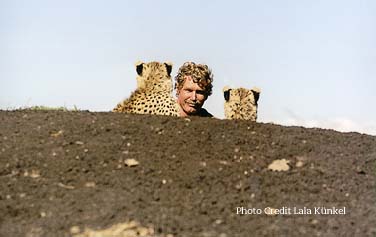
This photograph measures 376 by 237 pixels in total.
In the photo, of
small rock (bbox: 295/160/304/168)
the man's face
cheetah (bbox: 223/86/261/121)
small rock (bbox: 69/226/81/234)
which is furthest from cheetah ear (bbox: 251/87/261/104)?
small rock (bbox: 69/226/81/234)

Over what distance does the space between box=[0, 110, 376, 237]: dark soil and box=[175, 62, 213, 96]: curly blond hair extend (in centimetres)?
112

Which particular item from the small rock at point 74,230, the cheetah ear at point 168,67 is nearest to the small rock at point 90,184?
the small rock at point 74,230

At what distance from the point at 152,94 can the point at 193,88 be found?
3.14ft

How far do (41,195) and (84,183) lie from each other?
0.32m

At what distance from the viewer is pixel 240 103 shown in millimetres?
8109

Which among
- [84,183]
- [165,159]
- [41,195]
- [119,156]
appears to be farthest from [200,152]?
[41,195]

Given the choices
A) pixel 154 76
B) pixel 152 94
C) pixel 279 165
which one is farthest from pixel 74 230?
pixel 154 76

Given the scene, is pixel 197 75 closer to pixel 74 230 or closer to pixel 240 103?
pixel 240 103

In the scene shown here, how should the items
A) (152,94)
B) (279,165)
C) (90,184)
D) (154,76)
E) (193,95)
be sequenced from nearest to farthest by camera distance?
(90,184) < (279,165) < (193,95) < (152,94) < (154,76)

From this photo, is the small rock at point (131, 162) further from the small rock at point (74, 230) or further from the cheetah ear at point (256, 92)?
the cheetah ear at point (256, 92)

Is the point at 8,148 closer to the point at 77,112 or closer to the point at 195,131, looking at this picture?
the point at 77,112

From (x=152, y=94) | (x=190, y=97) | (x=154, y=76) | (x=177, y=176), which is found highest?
(x=154, y=76)

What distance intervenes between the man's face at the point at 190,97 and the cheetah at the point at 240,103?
111cm

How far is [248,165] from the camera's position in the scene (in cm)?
493
